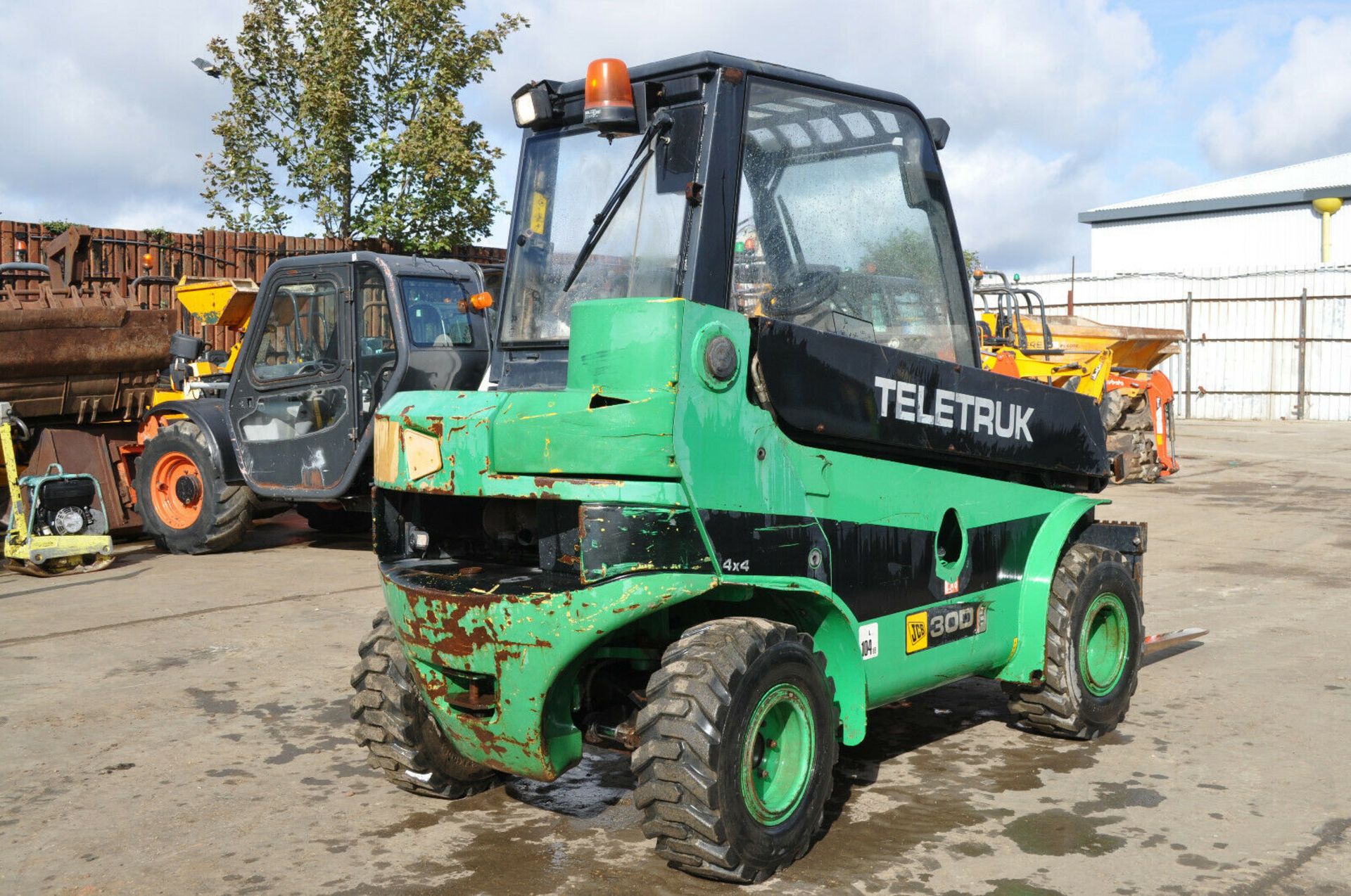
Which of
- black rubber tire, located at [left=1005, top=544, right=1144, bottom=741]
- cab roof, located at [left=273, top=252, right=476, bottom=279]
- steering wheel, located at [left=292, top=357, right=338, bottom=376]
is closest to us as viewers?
black rubber tire, located at [left=1005, top=544, right=1144, bottom=741]

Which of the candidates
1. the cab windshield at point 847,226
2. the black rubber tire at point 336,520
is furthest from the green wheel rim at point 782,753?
the black rubber tire at point 336,520

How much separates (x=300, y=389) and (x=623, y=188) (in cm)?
624

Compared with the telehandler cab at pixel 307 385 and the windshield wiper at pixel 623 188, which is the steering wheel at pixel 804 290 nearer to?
the windshield wiper at pixel 623 188

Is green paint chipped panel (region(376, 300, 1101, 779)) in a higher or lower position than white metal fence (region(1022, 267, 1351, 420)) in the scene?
lower

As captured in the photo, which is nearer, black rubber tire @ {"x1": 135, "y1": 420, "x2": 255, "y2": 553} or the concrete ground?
the concrete ground

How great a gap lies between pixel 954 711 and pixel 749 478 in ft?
8.34

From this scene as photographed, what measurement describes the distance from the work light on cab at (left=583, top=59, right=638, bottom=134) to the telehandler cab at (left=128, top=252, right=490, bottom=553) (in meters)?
5.67

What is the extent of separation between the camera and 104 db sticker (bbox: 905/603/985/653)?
14.8 ft

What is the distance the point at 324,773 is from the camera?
495 cm

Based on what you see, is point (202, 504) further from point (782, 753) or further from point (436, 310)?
point (782, 753)

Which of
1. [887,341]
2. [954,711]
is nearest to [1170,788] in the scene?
[954,711]

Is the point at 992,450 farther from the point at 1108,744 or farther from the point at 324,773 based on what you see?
the point at 324,773

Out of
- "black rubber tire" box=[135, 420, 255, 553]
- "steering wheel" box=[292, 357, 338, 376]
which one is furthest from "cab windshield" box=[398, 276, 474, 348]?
"black rubber tire" box=[135, 420, 255, 553]

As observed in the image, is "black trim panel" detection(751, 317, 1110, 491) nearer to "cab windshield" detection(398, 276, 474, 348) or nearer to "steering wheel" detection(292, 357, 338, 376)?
"cab windshield" detection(398, 276, 474, 348)
